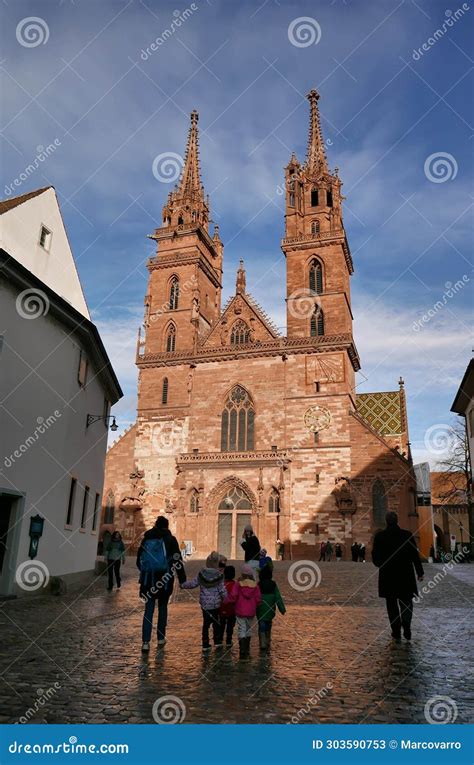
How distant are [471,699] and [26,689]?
12.8ft

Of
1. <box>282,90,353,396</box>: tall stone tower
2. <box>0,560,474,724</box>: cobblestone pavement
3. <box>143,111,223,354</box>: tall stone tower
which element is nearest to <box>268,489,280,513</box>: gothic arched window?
<box>282,90,353,396</box>: tall stone tower

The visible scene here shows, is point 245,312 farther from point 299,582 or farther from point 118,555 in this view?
point 118,555

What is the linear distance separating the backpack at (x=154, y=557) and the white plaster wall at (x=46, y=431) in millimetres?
5823

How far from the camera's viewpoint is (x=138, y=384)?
137 feet

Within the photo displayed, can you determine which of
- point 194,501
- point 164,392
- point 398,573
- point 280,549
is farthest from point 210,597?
point 164,392

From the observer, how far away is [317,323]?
3975 centimetres

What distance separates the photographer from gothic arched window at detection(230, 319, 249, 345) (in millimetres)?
41031

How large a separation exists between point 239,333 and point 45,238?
25182 mm

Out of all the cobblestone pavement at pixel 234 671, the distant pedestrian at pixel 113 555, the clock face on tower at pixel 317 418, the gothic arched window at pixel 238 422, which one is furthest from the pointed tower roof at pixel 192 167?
the cobblestone pavement at pixel 234 671

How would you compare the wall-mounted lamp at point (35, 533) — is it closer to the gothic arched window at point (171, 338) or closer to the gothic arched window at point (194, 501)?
the gothic arched window at point (194, 501)

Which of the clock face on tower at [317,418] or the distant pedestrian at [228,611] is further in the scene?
the clock face on tower at [317,418]

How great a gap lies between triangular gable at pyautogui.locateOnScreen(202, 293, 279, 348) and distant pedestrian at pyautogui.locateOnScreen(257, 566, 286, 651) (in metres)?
32.2

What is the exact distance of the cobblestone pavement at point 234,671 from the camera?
471 cm

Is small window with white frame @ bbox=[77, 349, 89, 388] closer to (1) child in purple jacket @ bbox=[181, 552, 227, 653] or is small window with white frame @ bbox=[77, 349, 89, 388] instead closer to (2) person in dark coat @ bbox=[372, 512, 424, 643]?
(1) child in purple jacket @ bbox=[181, 552, 227, 653]
